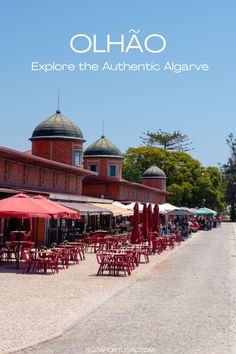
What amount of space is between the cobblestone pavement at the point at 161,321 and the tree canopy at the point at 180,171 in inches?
3076

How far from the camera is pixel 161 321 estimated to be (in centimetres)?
1205

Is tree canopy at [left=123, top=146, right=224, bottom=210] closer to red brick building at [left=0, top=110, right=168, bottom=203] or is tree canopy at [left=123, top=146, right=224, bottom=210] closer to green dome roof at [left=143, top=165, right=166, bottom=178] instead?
green dome roof at [left=143, top=165, right=166, bottom=178]

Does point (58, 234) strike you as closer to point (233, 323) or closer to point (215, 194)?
point (233, 323)

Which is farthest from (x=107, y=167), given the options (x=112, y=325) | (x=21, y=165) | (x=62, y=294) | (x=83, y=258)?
(x=112, y=325)

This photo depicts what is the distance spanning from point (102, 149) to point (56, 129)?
1496 centimetres

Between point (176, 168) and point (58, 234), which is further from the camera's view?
point (176, 168)

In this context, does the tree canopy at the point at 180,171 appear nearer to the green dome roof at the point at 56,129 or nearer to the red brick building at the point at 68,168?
the red brick building at the point at 68,168

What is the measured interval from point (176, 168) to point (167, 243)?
203 ft

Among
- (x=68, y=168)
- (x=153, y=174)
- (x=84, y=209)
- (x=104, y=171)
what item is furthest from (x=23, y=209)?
(x=153, y=174)

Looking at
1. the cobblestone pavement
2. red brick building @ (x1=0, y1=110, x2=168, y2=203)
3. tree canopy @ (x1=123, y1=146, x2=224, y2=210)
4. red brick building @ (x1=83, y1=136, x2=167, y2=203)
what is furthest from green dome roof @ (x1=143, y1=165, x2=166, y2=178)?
the cobblestone pavement

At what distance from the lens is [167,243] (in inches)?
1503

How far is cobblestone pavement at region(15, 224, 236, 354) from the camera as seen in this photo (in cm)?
978

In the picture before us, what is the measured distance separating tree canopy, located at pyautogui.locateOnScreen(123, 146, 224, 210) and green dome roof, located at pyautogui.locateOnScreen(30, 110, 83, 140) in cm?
4538

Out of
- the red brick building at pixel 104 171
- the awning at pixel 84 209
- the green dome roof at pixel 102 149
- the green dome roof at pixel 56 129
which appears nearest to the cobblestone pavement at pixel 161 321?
the awning at pixel 84 209
